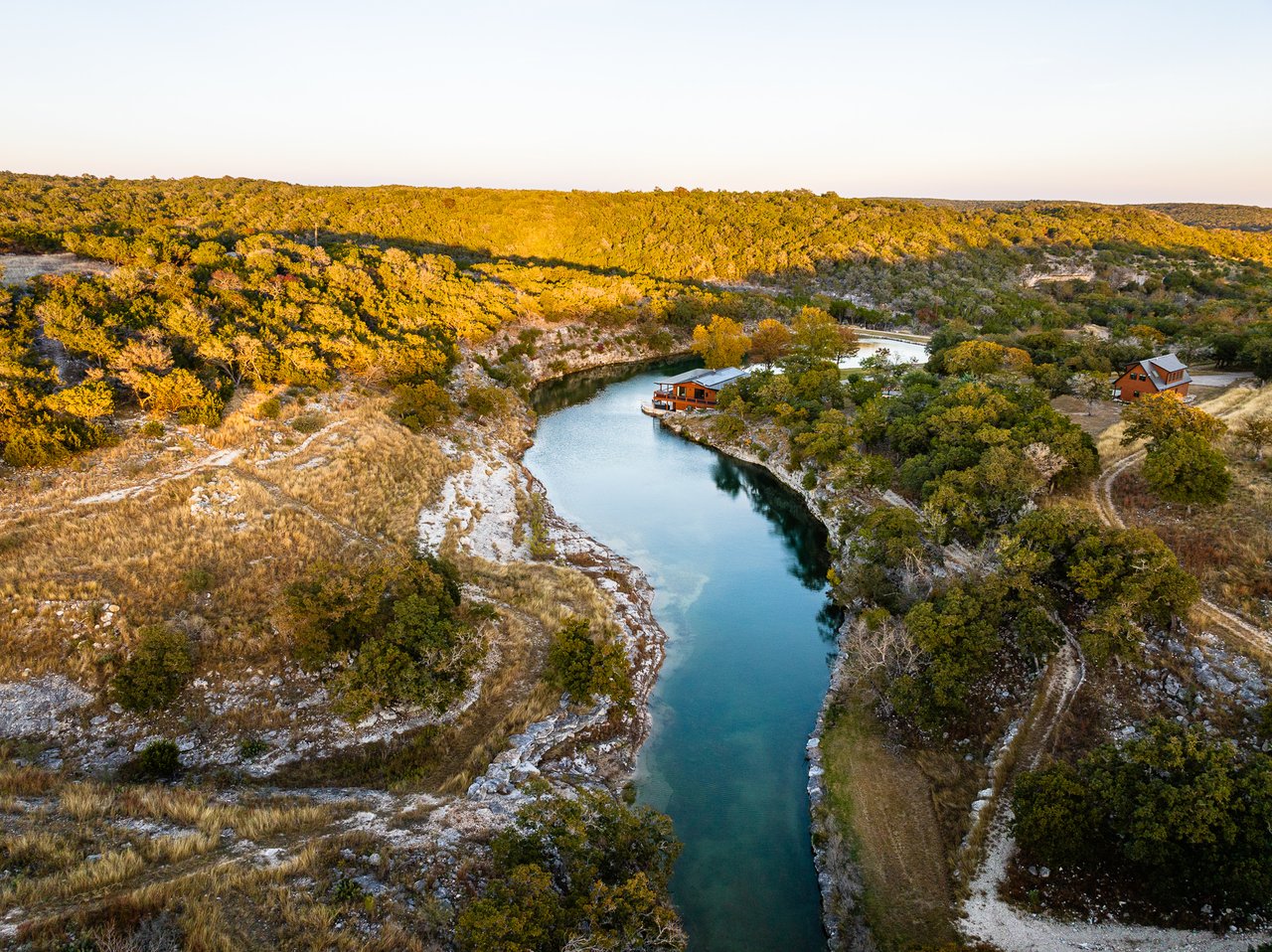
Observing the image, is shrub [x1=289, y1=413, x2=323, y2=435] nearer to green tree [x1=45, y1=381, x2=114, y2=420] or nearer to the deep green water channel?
green tree [x1=45, y1=381, x2=114, y2=420]

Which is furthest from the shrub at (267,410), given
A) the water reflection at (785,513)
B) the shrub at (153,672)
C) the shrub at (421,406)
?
the water reflection at (785,513)

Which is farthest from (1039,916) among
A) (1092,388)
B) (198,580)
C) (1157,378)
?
(1157,378)

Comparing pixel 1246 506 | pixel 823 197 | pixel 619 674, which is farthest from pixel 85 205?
pixel 823 197

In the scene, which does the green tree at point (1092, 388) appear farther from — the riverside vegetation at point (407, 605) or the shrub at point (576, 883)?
the shrub at point (576, 883)

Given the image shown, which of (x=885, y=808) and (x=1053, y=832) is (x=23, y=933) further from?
(x=1053, y=832)

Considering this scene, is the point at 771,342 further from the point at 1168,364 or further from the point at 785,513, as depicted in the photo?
the point at 785,513
